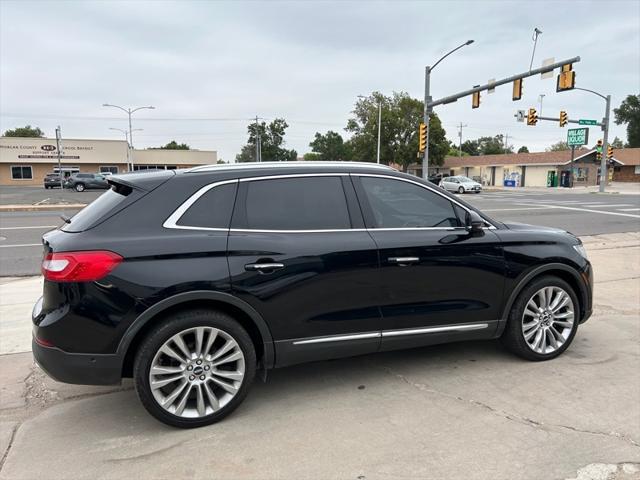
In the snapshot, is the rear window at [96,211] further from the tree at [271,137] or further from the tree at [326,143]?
the tree at [326,143]

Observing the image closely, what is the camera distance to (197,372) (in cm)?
318

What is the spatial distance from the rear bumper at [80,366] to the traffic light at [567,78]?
861 inches

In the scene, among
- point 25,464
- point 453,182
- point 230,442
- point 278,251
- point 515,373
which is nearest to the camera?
point 25,464

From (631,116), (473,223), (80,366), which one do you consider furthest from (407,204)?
(631,116)

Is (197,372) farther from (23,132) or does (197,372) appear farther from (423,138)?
(23,132)

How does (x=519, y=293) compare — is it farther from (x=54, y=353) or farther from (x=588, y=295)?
(x=54, y=353)

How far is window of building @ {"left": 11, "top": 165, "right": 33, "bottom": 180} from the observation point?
58750 millimetres

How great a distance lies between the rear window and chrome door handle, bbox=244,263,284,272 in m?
0.96

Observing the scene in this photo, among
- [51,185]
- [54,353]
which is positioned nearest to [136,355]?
[54,353]

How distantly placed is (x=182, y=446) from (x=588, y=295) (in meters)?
3.66

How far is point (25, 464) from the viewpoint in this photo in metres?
2.85

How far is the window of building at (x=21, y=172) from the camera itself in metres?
58.8

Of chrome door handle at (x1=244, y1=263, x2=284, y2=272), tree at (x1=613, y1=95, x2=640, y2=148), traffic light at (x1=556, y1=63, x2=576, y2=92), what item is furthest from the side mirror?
tree at (x1=613, y1=95, x2=640, y2=148)

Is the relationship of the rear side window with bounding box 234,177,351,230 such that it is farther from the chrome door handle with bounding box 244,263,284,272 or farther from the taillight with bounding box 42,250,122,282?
the taillight with bounding box 42,250,122,282
